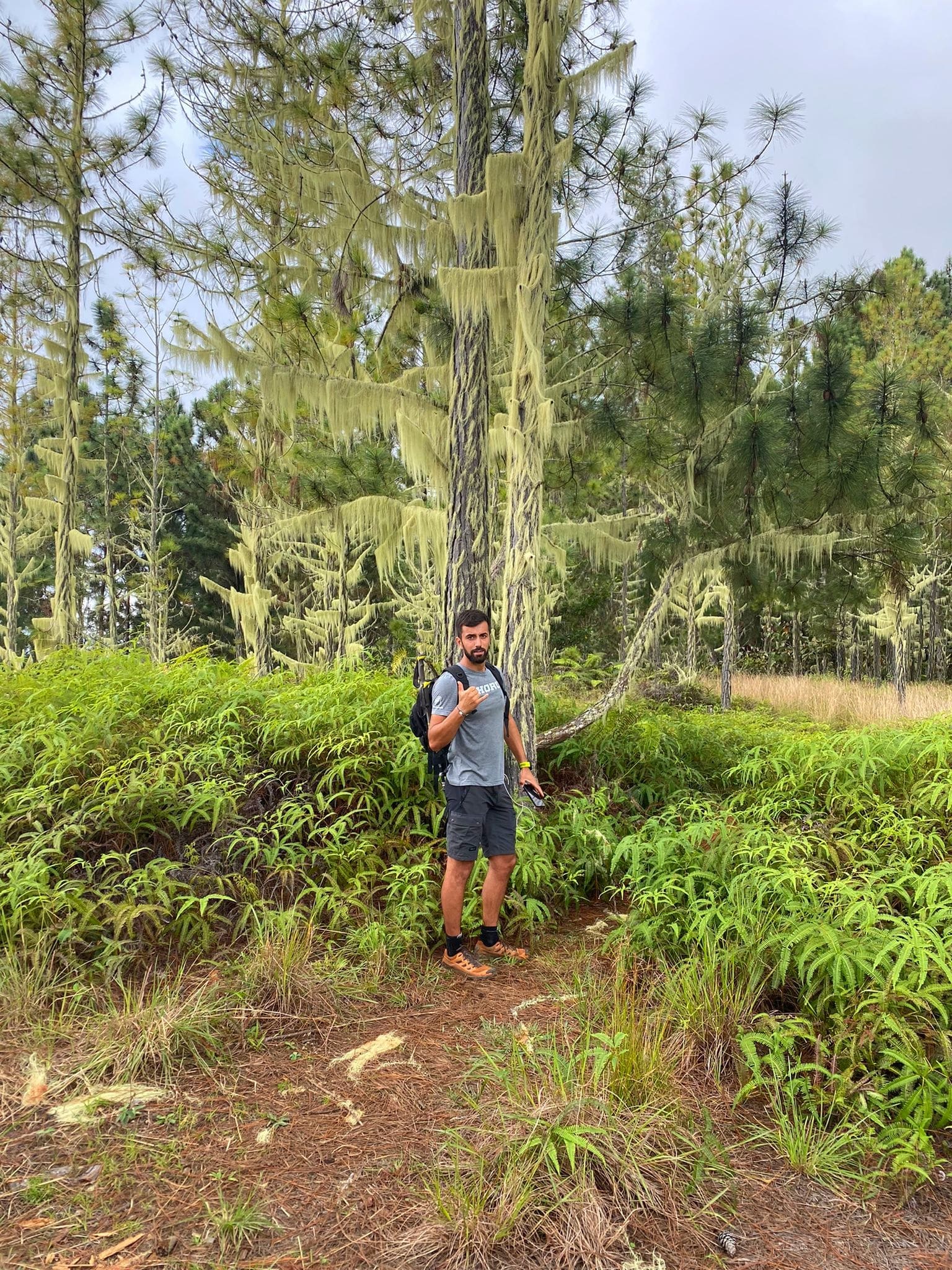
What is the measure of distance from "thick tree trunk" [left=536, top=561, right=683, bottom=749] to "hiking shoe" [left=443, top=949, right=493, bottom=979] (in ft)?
7.96

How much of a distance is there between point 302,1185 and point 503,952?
1675mm

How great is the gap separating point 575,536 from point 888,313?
44.3 feet

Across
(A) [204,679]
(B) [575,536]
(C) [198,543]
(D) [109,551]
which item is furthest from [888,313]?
(C) [198,543]

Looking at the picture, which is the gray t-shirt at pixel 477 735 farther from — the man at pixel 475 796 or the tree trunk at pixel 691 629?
the tree trunk at pixel 691 629

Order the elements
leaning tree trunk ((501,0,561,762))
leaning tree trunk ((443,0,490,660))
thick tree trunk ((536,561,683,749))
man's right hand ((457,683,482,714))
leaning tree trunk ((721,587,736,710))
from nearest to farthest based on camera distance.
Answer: man's right hand ((457,683,482,714)), leaning tree trunk ((501,0,561,762)), leaning tree trunk ((443,0,490,660)), thick tree trunk ((536,561,683,749)), leaning tree trunk ((721,587,736,710))

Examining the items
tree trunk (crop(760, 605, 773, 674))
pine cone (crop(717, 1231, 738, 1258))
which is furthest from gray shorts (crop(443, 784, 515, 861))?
tree trunk (crop(760, 605, 773, 674))

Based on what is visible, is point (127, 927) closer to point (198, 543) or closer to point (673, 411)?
point (673, 411)

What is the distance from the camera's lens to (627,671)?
6.06 meters

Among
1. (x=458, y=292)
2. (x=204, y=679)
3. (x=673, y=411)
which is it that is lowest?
(x=204, y=679)

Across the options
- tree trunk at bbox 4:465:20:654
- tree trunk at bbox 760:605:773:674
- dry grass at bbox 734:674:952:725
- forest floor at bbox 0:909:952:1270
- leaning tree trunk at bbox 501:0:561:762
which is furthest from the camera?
tree trunk at bbox 760:605:773:674

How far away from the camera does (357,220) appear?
5691mm

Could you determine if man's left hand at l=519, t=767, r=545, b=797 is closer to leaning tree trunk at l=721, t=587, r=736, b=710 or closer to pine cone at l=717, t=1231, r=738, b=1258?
pine cone at l=717, t=1231, r=738, b=1258

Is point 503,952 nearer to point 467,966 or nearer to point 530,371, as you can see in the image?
point 467,966

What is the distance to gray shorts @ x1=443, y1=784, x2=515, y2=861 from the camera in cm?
341
